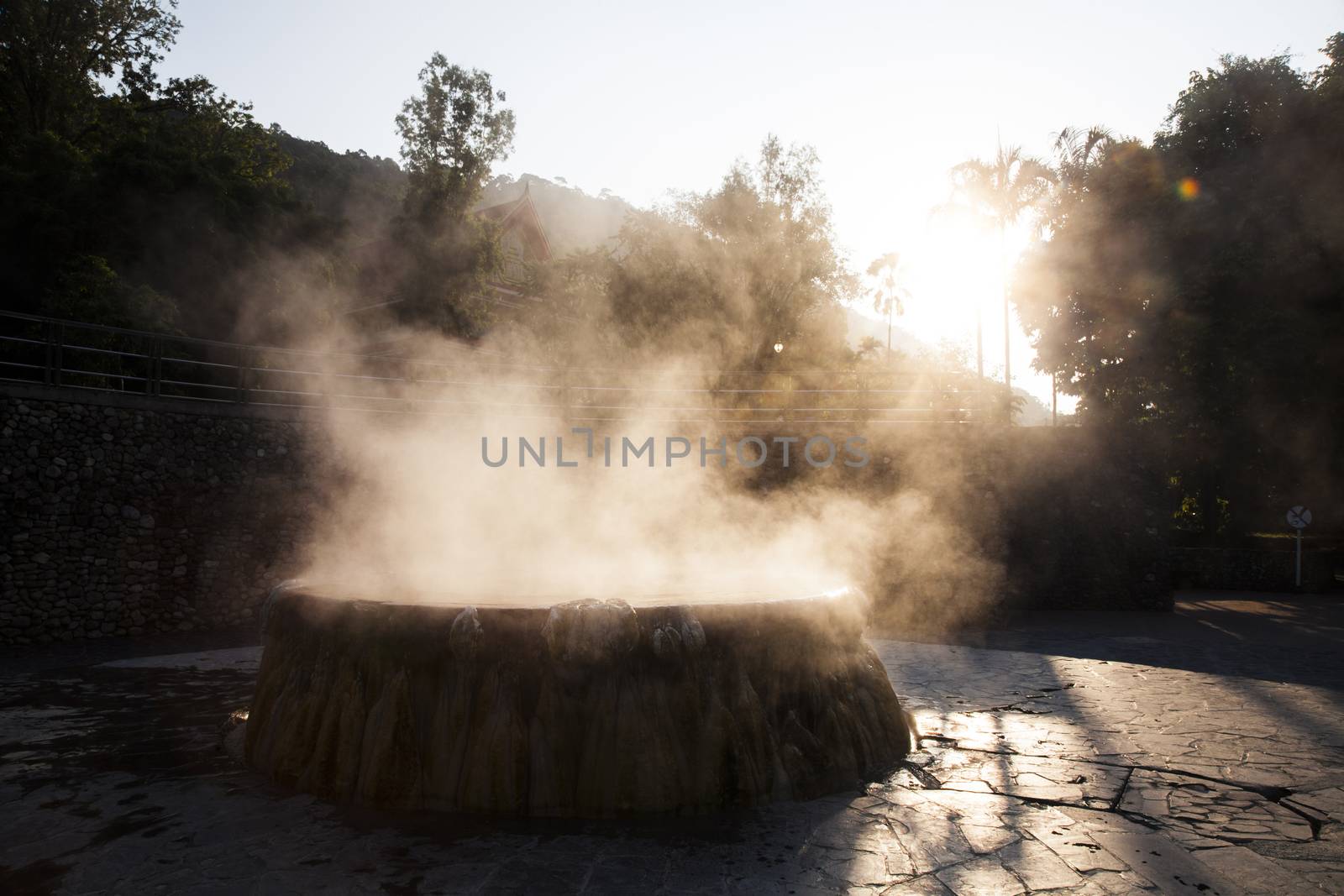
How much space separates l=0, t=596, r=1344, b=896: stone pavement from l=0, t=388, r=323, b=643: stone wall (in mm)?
4534

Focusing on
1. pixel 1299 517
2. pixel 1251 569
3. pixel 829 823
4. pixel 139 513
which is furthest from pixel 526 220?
pixel 829 823

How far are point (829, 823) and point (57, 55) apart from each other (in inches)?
957

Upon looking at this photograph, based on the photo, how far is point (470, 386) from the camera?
15258mm

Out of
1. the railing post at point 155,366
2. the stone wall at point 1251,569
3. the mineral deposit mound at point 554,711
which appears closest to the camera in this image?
the mineral deposit mound at point 554,711

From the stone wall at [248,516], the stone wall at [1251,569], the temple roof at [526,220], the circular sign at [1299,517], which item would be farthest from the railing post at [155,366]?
the circular sign at [1299,517]

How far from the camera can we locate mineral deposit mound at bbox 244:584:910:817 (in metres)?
3.86

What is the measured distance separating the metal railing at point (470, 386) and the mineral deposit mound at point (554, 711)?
8962 millimetres

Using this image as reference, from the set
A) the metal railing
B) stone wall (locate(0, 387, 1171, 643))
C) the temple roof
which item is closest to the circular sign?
stone wall (locate(0, 387, 1171, 643))

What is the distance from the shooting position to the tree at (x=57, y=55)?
18672mm

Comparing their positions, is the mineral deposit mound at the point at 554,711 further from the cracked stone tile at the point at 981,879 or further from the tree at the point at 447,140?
the tree at the point at 447,140

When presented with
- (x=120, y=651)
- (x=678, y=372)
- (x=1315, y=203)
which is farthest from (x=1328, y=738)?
(x=1315, y=203)

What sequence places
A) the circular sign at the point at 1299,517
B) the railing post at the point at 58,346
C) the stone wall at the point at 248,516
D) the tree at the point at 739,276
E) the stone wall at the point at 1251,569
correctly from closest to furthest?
the stone wall at the point at 248,516
the railing post at the point at 58,346
the circular sign at the point at 1299,517
the stone wall at the point at 1251,569
the tree at the point at 739,276

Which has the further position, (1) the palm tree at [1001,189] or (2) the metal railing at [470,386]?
(1) the palm tree at [1001,189]

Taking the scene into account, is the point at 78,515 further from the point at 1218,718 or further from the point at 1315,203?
the point at 1315,203
